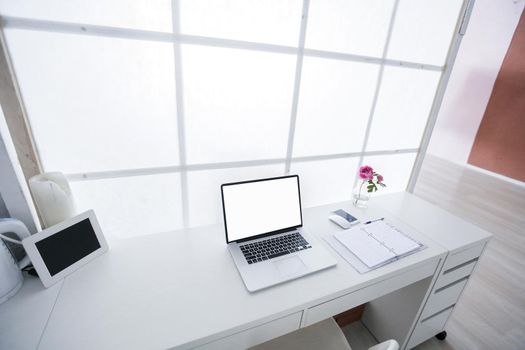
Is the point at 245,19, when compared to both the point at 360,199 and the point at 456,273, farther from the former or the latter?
the point at 456,273

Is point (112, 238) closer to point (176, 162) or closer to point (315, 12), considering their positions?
point (176, 162)

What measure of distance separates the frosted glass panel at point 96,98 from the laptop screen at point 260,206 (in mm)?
348

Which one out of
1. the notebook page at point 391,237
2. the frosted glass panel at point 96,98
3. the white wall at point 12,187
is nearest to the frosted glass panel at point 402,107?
the notebook page at point 391,237

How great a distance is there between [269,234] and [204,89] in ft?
2.28

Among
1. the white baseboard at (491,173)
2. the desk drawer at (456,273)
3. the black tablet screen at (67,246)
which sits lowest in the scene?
the white baseboard at (491,173)

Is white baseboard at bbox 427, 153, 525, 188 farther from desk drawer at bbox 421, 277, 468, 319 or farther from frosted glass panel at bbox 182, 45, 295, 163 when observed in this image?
frosted glass panel at bbox 182, 45, 295, 163

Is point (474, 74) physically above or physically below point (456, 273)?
above

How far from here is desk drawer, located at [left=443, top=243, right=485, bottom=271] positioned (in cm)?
123

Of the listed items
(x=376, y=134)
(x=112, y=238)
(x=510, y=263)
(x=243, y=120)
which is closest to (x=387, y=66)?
(x=376, y=134)

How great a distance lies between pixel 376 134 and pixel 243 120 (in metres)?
0.87

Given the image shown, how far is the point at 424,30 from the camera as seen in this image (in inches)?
55.5

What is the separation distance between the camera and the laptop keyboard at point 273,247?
1.03 metres

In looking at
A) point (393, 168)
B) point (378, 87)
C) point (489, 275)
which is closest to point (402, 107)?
point (378, 87)

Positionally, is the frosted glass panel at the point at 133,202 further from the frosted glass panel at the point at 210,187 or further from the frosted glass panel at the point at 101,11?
the frosted glass panel at the point at 101,11
